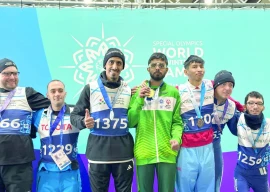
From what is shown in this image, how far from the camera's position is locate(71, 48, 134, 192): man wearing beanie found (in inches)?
109

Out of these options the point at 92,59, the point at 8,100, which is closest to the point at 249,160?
the point at 92,59

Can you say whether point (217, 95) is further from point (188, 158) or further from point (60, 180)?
point (60, 180)

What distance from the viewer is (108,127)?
2.82m

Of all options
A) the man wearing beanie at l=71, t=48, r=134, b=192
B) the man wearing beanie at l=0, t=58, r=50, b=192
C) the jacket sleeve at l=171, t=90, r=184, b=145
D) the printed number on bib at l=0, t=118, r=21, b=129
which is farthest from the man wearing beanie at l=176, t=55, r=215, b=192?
the printed number on bib at l=0, t=118, r=21, b=129

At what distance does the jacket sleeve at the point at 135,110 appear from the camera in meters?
2.77

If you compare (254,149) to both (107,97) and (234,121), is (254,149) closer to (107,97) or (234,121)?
(234,121)

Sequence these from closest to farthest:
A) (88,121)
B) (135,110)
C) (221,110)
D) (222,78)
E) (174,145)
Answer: (88,121) < (174,145) < (135,110) < (222,78) < (221,110)

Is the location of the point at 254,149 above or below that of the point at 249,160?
above

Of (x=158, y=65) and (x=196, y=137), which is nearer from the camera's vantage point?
(x=158, y=65)

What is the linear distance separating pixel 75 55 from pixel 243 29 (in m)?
2.49

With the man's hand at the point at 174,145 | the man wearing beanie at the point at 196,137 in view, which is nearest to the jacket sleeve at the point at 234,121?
the man wearing beanie at the point at 196,137

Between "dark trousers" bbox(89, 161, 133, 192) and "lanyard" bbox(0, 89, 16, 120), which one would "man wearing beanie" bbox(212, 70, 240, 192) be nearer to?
"dark trousers" bbox(89, 161, 133, 192)

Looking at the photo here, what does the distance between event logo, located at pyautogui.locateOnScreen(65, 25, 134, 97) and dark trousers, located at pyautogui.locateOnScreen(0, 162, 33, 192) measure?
1.47m

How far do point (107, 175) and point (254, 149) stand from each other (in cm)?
164
